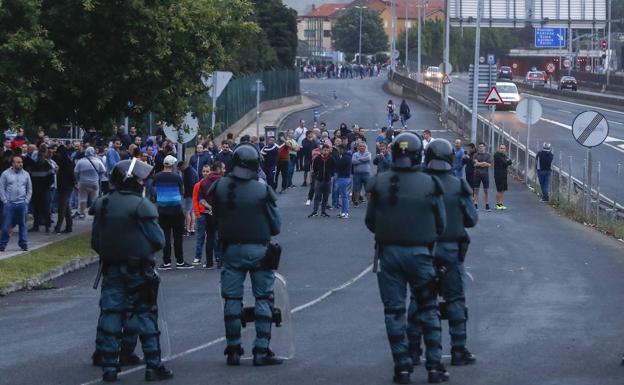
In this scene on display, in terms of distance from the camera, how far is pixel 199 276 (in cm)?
1795

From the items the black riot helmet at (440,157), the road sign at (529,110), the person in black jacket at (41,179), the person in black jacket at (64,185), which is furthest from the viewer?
the road sign at (529,110)

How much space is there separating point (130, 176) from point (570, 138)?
147ft

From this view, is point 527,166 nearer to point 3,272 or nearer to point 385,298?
point 3,272

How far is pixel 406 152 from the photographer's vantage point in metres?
9.42

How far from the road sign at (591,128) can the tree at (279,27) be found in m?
53.3

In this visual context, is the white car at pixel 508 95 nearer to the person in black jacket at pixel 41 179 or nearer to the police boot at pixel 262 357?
the person in black jacket at pixel 41 179

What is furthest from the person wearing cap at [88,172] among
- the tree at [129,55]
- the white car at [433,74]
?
the white car at [433,74]

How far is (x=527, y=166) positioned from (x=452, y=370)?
2742 centimetres

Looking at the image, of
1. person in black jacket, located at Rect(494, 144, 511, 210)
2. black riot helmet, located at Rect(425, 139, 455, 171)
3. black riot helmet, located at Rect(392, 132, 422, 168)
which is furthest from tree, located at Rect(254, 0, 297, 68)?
black riot helmet, located at Rect(392, 132, 422, 168)

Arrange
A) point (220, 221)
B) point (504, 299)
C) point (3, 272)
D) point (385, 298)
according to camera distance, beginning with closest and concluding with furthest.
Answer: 1. point (385, 298)
2. point (220, 221)
3. point (504, 299)
4. point (3, 272)

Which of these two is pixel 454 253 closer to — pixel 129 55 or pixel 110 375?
pixel 110 375

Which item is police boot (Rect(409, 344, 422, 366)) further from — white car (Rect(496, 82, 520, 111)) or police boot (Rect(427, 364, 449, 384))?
white car (Rect(496, 82, 520, 111))

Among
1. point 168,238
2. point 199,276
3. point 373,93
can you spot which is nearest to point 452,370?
point 199,276

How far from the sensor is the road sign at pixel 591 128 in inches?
1017
